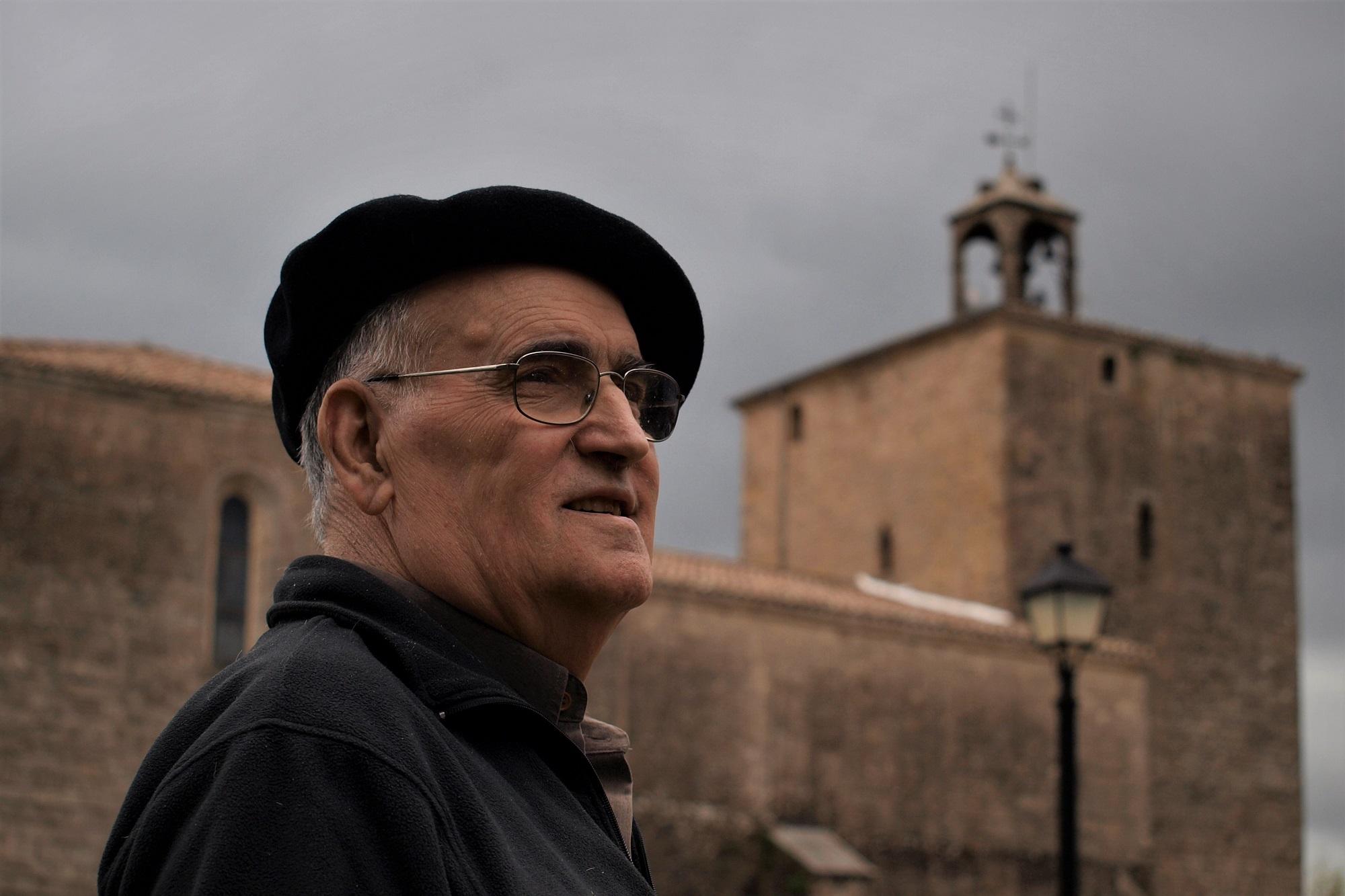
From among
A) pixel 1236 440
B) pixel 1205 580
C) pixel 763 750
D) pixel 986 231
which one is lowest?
pixel 763 750

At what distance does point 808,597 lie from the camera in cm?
2375

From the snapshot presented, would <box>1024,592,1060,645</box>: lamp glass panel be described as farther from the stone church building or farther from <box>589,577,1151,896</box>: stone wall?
<box>589,577,1151,896</box>: stone wall

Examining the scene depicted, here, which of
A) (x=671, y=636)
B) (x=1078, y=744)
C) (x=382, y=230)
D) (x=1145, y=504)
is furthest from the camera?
(x=1145, y=504)

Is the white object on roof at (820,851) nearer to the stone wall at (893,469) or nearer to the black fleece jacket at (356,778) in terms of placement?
the stone wall at (893,469)

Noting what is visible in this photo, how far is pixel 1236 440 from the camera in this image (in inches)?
1180

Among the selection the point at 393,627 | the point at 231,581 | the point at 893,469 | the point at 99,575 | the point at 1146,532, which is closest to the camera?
the point at 393,627

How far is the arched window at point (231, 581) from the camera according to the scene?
1877cm

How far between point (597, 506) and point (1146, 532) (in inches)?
1086

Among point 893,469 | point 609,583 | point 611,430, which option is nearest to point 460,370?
point 611,430

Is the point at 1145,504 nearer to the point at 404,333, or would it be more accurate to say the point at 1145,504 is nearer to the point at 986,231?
the point at 986,231

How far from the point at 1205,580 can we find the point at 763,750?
9.98m

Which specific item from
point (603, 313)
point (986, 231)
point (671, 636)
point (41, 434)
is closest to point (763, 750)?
point (671, 636)

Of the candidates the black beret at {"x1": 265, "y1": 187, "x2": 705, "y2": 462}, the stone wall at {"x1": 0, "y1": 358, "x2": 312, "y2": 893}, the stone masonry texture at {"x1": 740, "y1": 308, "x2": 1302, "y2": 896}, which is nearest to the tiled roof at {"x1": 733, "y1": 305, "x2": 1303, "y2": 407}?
the stone masonry texture at {"x1": 740, "y1": 308, "x2": 1302, "y2": 896}

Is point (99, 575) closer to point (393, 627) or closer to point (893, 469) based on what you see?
point (893, 469)
